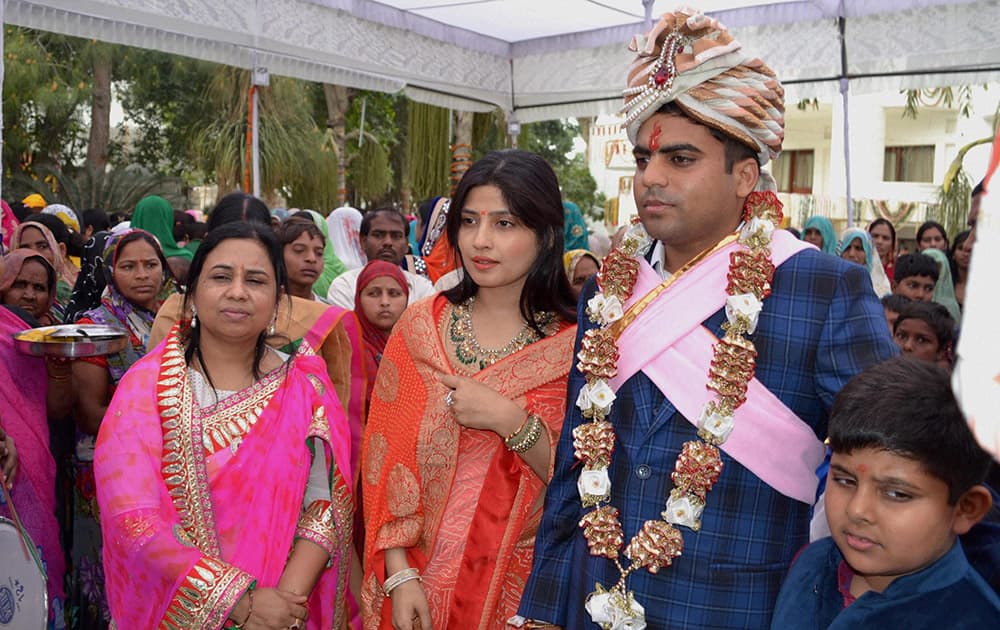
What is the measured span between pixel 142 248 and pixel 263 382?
1650 mm

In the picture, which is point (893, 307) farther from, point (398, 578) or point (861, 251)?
point (861, 251)

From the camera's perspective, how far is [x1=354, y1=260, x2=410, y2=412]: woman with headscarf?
403 centimetres

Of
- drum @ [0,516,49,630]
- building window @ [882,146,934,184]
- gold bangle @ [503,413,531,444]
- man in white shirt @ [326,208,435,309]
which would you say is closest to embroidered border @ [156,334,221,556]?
drum @ [0,516,49,630]

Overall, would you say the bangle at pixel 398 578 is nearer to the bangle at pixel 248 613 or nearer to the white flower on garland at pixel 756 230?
the bangle at pixel 248 613

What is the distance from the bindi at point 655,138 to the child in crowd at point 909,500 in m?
0.63

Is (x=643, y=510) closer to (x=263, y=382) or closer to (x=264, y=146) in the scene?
(x=263, y=382)

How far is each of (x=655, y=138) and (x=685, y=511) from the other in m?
0.75

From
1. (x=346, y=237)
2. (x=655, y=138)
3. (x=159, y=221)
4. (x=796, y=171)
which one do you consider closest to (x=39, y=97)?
(x=346, y=237)

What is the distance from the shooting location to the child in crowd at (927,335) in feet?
12.4

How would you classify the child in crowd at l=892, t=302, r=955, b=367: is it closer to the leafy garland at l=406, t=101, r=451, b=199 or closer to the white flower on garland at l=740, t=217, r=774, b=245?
the white flower on garland at l=740, t=217, r=774, b=245

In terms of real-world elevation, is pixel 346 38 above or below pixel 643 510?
above

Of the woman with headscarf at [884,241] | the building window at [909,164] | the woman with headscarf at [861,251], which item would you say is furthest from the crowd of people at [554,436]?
the building window at [909,164]

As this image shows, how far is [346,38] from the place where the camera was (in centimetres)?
638

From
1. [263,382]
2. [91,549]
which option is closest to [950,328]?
[263,382]
